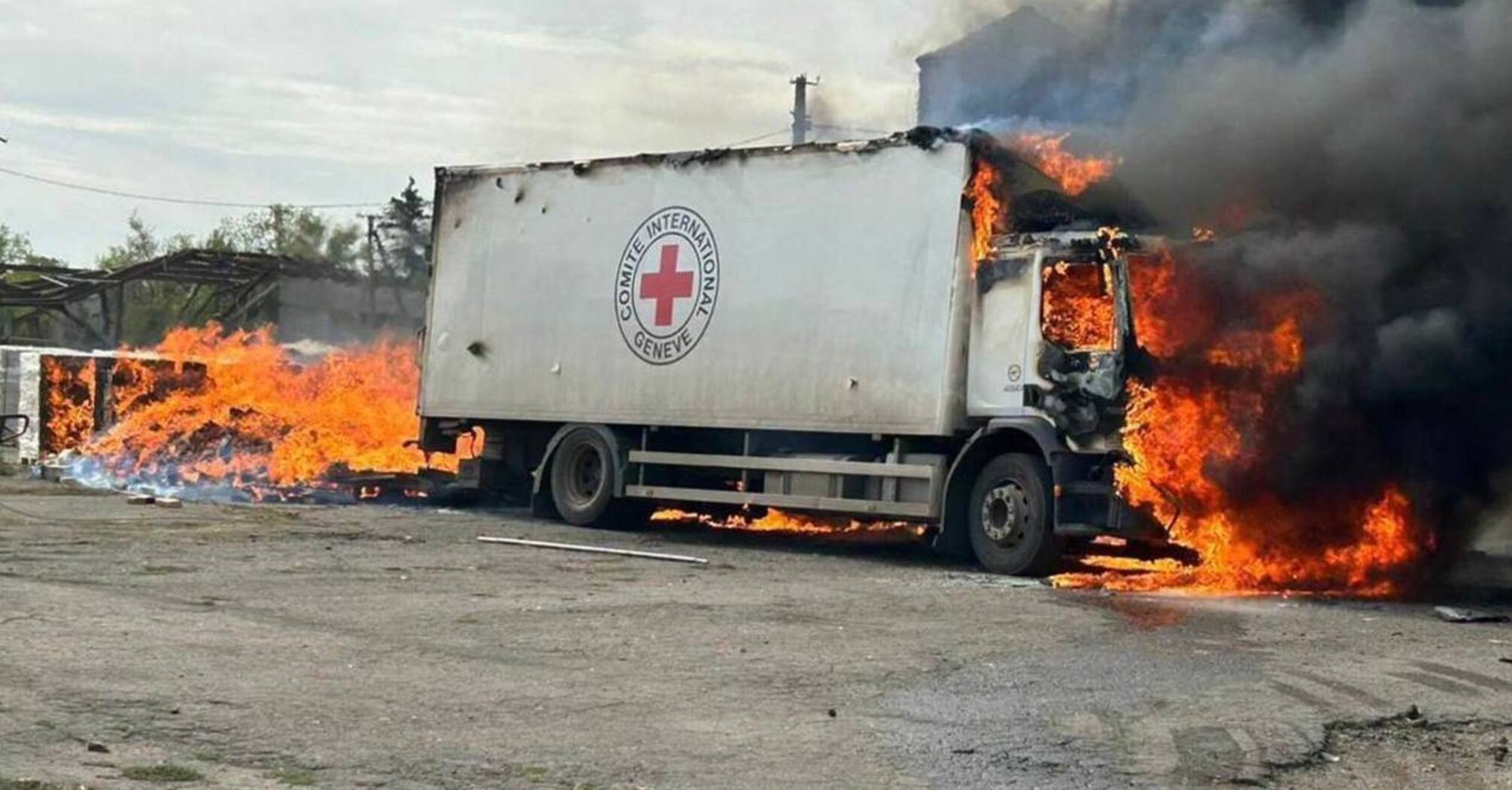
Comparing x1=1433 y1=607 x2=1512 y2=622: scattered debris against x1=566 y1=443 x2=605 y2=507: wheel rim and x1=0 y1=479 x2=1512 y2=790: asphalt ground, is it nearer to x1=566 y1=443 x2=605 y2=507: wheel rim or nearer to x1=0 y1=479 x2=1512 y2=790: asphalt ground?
x1=0 y1=479 x2=1512 y2=790: asphalt ground

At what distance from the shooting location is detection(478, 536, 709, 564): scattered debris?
1484 cm

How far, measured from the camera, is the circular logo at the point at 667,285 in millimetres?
16828

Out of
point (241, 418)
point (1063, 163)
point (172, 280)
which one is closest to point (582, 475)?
point (241, 418)

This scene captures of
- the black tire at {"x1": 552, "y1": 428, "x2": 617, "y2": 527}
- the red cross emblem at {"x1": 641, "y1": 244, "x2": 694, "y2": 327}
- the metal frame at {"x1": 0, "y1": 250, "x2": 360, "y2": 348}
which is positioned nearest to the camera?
the red cross emblem at {"x1": 641, "y1": 244, "x2": 694, "y2": 327}

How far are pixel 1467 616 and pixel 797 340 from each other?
6.32 m

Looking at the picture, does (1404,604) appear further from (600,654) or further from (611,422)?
(611,422)

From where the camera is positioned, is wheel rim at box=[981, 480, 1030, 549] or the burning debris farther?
A: the burning debris

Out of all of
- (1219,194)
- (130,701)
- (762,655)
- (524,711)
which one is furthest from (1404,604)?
(130,701)

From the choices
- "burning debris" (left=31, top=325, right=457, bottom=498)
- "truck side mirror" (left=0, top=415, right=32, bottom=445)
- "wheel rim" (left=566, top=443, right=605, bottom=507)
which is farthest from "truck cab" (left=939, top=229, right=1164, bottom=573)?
"truck side mirror" (left=0, top=415, right=32, bottom=445)

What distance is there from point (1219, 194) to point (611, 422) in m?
6.64

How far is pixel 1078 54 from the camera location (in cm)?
1645

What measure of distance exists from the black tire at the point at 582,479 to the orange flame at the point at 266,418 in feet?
9.79

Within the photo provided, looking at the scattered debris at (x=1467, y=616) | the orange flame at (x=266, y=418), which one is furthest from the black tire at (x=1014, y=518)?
the orange flame at (x=266, y=418)

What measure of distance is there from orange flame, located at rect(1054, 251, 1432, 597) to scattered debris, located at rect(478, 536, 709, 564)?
10.5 feet
